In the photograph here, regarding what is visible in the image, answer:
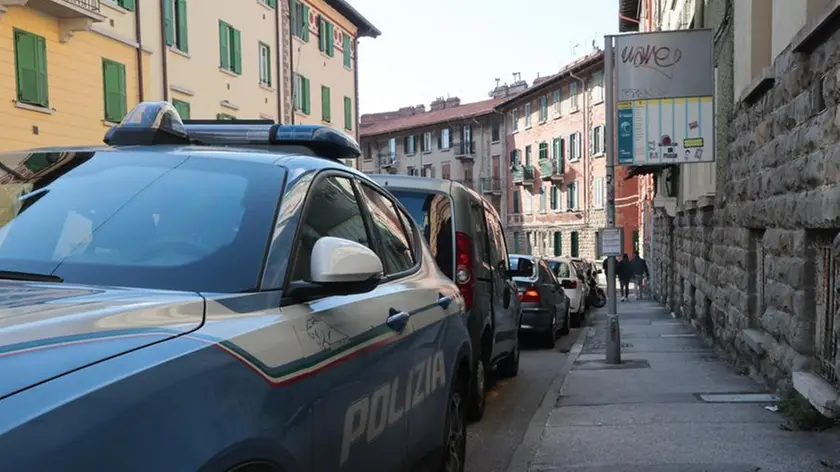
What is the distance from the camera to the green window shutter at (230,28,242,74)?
78.2 ft

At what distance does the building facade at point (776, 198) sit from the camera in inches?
206

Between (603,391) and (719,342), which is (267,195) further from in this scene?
(719,342)

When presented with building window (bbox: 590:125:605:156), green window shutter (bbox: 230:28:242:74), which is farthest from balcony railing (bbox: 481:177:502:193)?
green window shutter (bbox: 230:28:242:74)

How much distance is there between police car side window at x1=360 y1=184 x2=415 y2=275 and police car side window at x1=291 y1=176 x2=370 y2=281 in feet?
0.63

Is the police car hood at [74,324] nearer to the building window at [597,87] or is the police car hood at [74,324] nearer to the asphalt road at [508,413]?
the asphalt road at [508,413]

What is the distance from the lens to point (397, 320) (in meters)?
3.02

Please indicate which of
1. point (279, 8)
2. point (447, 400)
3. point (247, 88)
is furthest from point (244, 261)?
point (279, 8)

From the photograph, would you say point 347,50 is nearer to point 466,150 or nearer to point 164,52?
point 164,52

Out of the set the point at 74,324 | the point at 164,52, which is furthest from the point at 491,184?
the point at 74,324

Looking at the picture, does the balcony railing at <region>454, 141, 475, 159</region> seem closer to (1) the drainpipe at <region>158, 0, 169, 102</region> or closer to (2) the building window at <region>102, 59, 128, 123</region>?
(1) the drainpipe at <region>158, 0, 169, 102</region>

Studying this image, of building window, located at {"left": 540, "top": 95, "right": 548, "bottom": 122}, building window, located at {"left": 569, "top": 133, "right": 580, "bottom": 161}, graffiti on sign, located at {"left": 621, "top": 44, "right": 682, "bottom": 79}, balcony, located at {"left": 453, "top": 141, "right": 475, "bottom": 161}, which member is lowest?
graffiti on sign, located at {"left": 621, "top": 44, "right": 682, "bottom": 79}

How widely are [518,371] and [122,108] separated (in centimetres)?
1357

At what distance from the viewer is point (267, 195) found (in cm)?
254

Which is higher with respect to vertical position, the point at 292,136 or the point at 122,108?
the point at 122,108
